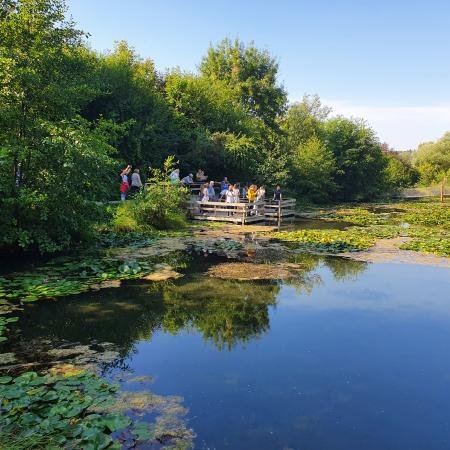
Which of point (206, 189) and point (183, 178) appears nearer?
point (206, 189)

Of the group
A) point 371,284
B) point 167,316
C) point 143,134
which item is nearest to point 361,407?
point 167,316

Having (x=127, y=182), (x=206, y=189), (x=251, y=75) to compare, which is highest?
(x=251, y=75)

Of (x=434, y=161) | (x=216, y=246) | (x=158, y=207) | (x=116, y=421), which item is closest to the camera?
(x=116, y=421)

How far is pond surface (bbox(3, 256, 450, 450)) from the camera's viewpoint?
16.5 ft

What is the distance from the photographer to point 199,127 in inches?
1221

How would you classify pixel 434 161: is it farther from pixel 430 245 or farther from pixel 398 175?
pixel 430 245

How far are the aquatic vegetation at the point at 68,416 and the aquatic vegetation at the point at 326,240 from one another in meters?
11.3

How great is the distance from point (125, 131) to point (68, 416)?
2032cm

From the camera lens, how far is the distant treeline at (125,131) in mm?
11750

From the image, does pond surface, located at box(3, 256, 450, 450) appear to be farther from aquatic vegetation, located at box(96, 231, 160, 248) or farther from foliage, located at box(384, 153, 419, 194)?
foliage, located at box(384, 153, 419, 194)

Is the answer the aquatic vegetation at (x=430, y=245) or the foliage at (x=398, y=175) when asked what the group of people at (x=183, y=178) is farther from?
the foliage at (x=398, y=175)

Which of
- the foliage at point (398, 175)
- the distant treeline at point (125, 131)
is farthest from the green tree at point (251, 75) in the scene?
the foliage at point (398, 175)

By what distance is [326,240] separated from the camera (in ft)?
57.0

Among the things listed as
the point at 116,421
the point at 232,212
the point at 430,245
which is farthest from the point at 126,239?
the point at 116,421
